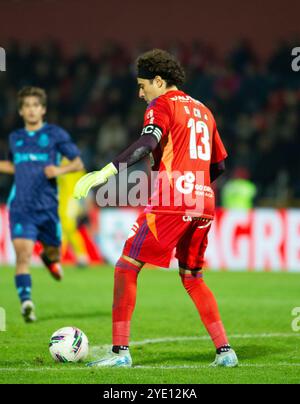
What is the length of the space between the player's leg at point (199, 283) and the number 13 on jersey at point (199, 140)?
0.52 m

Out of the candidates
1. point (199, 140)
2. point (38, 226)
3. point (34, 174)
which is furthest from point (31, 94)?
point (199, 140)

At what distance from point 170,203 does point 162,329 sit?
2867mm

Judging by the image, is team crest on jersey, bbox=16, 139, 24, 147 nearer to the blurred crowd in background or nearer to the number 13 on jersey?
the number 13 on jersey

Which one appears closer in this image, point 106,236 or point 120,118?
point 106,236

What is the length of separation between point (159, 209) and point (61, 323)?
3.31m

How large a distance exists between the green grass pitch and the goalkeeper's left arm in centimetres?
129

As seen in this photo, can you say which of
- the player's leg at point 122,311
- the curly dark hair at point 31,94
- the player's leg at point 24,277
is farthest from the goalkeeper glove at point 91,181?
the curly dark hair at point 31,94

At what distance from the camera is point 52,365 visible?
275 inches

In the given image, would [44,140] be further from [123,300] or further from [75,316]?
[123,300]

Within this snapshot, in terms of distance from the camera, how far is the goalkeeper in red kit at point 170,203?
677 centimetres

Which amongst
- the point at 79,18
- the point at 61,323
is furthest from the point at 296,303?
the point at 79,18

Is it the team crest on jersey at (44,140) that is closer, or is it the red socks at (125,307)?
the red socks at (125,307)

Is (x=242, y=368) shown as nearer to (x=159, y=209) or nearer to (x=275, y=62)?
(x=159, y=209)

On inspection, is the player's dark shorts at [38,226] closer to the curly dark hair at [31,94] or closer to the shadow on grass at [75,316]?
the shadow on grass at [75,316]
